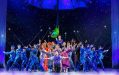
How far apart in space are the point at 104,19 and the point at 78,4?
160 cm

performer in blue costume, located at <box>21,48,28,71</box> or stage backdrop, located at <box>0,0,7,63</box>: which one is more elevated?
stage backdrop, located at <box>0,0,7,63</box>

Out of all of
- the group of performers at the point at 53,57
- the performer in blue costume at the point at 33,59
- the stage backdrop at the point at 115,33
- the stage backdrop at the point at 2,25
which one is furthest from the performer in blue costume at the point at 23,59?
the stage backdrop at the point at 115,33

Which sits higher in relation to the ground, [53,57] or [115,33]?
[115,33]

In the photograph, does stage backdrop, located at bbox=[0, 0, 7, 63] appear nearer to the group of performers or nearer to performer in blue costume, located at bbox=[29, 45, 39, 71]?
the group of performers

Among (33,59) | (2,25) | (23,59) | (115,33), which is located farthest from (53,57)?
(115,33)

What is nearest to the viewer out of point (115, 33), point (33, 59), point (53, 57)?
point (53, 57)

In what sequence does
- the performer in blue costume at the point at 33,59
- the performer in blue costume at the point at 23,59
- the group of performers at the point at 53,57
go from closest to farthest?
the group of performers at the point at 53,57 < the performer in blue costume at the point at 33,59 < the performer in blue costume at the point at 23,59

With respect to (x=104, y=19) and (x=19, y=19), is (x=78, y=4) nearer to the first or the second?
(x=104, y=19)

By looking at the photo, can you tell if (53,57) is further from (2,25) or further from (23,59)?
(2,25)

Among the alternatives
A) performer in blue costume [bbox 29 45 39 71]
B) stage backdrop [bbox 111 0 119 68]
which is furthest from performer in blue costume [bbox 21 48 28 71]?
stage backdrop [bbox 111 0 119 68]

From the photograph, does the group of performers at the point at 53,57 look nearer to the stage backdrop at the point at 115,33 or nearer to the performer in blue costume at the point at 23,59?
the performer in blue costume at the point at 23,59

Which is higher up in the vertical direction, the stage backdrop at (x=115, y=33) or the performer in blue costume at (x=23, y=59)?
the stage backdrop at (x=115, y=33)

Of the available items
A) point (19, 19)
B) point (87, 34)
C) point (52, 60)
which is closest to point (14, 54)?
point (52, 60)

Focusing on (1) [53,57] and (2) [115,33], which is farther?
(2) [115,33]
